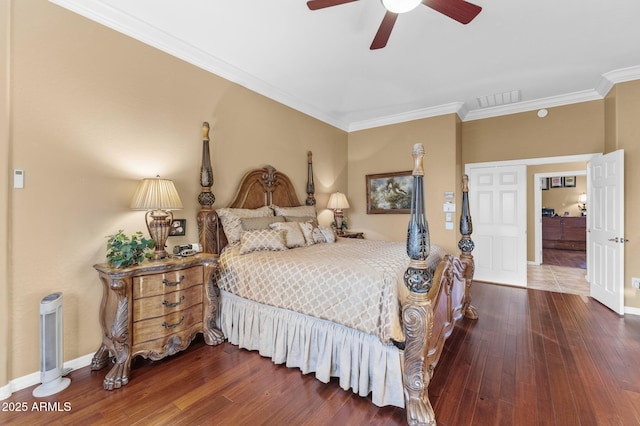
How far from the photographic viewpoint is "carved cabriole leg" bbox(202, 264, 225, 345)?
8.45ft

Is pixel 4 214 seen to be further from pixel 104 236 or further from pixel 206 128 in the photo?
pixel 206 128

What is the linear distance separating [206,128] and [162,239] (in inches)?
50.1

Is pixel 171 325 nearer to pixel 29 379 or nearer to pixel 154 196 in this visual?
pixel 29 379

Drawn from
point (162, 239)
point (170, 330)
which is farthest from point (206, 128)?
point (170, 330)

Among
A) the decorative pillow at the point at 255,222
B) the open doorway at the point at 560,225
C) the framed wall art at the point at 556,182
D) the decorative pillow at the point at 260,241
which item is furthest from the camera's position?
the framed wall art at the point at 556,182

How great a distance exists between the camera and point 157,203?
2.33 meters

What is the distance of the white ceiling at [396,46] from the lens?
2385mm

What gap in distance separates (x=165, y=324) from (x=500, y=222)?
513cm

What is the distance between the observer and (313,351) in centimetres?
218

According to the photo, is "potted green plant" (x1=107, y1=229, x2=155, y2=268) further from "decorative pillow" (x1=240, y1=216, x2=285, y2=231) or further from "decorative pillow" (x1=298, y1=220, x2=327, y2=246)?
"decorative pillow" (x1=298, y1=220, x2=327, y2=246)

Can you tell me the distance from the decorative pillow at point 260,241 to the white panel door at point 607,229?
4.04 meters

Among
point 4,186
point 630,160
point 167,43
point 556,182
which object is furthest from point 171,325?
point 556,182

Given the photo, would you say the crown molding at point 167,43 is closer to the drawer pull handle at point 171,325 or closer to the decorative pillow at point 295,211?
the decorative pillow at point 295,211

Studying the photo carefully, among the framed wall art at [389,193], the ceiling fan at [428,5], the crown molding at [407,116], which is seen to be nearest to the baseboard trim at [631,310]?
the framed wall art at [389,193]
